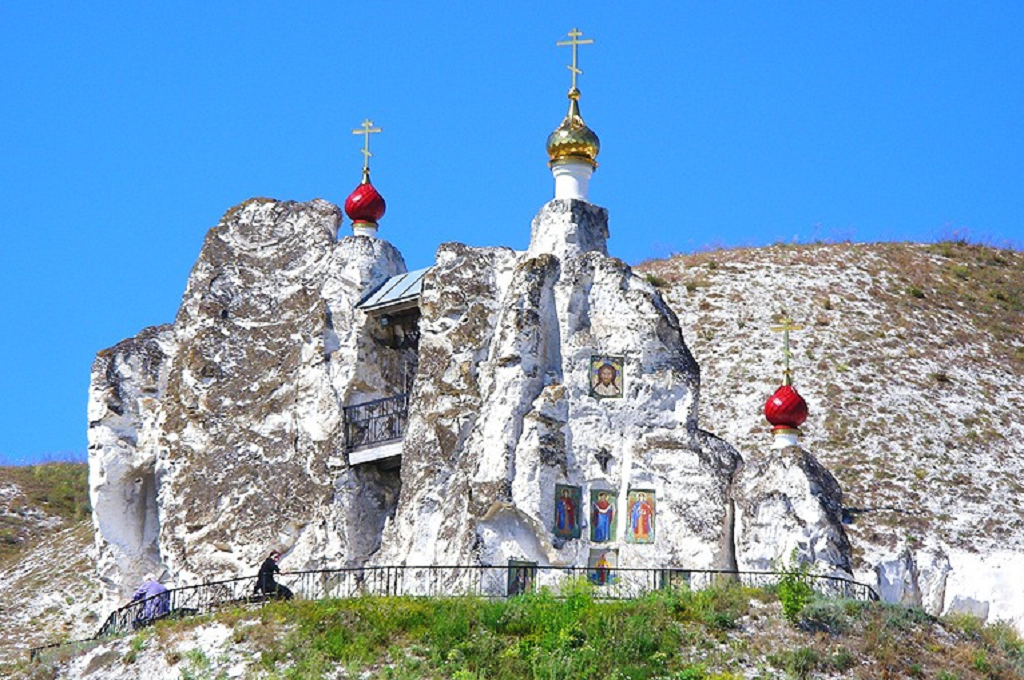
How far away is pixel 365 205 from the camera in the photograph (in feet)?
161

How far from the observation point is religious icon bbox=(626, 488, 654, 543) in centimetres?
4084

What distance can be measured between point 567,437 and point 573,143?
6.05 m

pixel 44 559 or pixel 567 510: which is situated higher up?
pixel 44 559

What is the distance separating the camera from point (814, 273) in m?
80.9

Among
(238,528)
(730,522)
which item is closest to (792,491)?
(730,522)

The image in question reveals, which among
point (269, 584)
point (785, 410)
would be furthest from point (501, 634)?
point (785, 410)

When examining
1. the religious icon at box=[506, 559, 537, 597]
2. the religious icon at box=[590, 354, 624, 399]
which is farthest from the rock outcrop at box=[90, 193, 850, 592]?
the religious icon at box=[506, 559, 537, 597]

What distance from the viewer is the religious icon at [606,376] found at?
41.6 metres

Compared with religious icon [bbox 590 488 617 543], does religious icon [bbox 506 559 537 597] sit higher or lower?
lower

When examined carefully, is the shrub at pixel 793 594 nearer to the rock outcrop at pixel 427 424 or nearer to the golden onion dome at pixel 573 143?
the rock outcrop at pixel 427 424

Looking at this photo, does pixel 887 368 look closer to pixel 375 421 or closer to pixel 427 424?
pixel 375 421

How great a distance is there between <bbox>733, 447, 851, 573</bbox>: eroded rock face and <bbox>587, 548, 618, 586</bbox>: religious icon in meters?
2.25

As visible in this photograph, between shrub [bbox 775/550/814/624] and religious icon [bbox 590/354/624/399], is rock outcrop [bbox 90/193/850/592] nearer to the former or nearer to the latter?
religious icon [bbox 590/354/624/399]

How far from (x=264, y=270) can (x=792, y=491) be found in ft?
46.8
